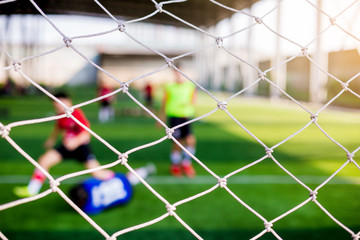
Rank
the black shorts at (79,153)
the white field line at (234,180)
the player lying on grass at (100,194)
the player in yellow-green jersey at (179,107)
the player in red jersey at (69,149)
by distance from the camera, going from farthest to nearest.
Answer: the player in yellow-green jersey at (179,107) < the white field line at (234,180) < the black shorts at (79,153) < the player in red jersey at (69,149) < the player lying on grass at (100,194)

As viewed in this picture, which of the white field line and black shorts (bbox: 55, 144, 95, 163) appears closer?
black shorts (bbox: 55, 144, 95, 163)

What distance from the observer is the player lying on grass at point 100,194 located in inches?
132

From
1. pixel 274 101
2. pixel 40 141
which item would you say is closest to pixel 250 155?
pixel 40 141

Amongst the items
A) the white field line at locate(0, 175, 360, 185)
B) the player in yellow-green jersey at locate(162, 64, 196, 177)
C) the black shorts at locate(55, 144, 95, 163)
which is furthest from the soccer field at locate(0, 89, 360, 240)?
the black shorts at locate(55, 144, 95, 163)

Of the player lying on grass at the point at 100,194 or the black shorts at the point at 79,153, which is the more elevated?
the black shorts at the point at 79,153

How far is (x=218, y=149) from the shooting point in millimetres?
7035

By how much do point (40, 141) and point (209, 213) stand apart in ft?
18.1

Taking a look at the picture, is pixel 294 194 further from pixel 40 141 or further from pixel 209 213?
pixel 40 141

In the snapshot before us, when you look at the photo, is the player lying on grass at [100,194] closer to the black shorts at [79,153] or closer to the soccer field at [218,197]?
the soccer field at [218,197]

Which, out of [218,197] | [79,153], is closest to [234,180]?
[218,197]

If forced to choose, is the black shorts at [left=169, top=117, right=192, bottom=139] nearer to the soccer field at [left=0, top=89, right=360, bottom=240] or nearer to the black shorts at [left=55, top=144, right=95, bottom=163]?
the soccer field at [left=0, top=89, right=360, bottom=240]

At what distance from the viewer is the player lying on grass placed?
3361 millimetres

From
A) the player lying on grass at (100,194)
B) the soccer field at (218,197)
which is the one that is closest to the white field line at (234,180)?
the soccer field at (218,197)

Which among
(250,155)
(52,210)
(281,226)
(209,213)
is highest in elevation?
(250,155)
